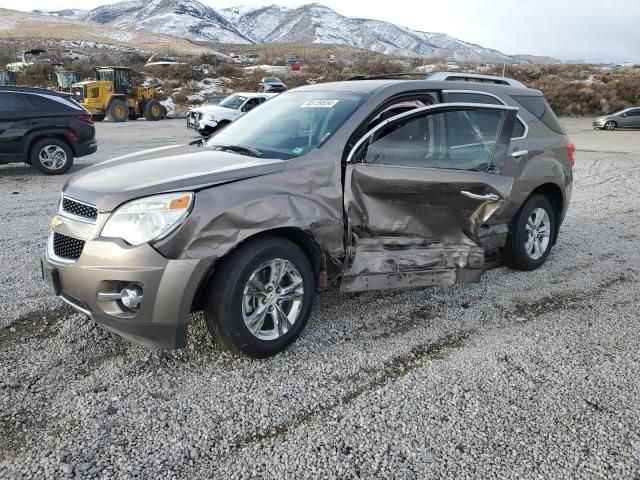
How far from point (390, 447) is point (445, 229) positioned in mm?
2002

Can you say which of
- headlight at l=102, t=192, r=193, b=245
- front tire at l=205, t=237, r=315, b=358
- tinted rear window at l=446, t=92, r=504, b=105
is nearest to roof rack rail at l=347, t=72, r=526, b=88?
tinted rear window at l=446, t=92, r=504, b=105

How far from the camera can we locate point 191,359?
11.1 ft

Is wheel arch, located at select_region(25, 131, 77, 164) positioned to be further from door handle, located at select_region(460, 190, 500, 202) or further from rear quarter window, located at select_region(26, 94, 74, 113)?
door handle, located at select_region(460, 190, 500, 202)

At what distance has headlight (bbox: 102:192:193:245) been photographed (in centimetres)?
293

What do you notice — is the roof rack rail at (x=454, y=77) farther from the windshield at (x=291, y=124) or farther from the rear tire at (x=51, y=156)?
the rear tire at (x=51, y=156)

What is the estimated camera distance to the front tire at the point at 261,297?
3.09 metres

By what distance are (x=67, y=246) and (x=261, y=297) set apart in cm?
124

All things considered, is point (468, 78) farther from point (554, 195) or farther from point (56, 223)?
point (56, 223)

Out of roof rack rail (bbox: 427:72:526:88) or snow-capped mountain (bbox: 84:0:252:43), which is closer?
roof rack rail (bbox: 427:72:526:88)

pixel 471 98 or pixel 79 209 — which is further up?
pixel 471 98

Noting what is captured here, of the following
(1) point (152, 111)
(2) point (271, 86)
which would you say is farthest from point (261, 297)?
(2) point (271, 86)

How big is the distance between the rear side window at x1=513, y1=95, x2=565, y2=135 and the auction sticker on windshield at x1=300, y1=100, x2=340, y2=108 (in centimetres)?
Result: 203

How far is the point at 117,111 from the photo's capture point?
2542cm

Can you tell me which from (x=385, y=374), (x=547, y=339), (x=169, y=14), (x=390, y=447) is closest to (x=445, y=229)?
(x=547, y=339)
